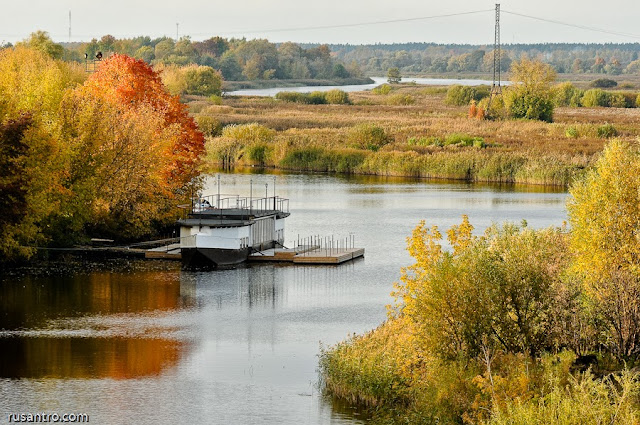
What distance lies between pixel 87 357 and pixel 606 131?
2869 inches

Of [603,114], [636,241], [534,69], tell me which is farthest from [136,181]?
[603,114]

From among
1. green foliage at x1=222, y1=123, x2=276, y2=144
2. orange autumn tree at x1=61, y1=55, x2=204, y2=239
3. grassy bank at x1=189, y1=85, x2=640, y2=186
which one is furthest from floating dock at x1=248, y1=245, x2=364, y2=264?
green foliage at x1=222, y1=123, x2=276, y2=144

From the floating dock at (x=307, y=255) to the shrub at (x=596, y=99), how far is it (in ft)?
339

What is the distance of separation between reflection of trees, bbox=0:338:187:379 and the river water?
33 millimetres

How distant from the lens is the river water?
2584cm

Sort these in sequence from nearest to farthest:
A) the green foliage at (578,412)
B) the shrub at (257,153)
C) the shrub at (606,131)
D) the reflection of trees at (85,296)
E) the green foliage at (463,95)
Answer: the green foliage at (578,412), the reflection of trees at (85,296), the shrub at (257,153), the shrub at (606,131), the green foliage at (463,95)

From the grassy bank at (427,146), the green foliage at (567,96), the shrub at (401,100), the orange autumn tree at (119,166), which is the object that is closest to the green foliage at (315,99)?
the shrub at (401,100)

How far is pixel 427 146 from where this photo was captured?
296 feet

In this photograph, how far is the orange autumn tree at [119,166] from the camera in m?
49.2

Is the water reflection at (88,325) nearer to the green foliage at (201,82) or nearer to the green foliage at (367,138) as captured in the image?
the green foliage at (367,138)

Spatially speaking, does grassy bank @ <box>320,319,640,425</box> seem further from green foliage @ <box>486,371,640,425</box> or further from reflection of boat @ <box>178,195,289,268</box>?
reflection of boat @ <box>178,195,289,268</box>

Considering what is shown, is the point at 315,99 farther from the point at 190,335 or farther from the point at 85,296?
the point at 190,335

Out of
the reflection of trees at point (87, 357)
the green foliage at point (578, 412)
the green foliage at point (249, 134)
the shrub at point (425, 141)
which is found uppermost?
the green foliage at point (249, 134)

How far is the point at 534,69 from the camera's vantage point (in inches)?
4643
